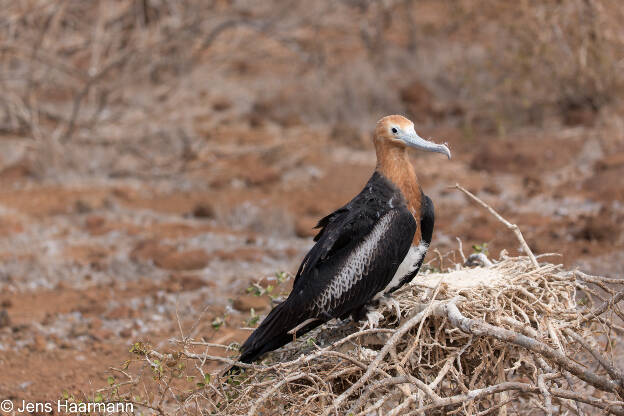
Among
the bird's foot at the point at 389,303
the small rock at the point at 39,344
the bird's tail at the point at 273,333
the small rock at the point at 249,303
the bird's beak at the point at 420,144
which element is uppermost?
the bird's beak at the point at 420,144

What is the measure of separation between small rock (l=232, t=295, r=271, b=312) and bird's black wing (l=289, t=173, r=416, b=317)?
6.68 feet

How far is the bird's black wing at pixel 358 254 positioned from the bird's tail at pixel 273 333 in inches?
2.4

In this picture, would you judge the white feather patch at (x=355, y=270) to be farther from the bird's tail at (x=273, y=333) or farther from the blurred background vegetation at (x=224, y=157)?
the blurred background vegetation at (x=224, y=157)

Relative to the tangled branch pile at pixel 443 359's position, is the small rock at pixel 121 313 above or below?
below

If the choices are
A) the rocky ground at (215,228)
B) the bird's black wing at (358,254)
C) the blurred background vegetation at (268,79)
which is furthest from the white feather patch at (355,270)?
the blurred background vegetation at (268,79)

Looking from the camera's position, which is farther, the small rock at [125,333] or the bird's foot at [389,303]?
the small rock at [125,333]

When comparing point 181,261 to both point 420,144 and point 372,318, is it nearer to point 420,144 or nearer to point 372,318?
point 372,318

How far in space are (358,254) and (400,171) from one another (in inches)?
15.6

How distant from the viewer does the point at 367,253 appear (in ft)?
10.6

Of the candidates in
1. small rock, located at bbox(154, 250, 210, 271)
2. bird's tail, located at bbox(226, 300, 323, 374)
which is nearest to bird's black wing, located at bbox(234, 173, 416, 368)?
bird's tail, located at bbox(226, 300, 323, 374)

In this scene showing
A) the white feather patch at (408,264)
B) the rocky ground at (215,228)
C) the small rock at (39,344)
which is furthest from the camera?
the rocky ground at (215,228)

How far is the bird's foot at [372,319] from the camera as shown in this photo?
3193 millimetres

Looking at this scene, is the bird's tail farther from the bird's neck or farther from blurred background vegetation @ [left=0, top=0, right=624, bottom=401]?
blurred background vegetation @ [left=0, top=0, right=624, bottom=401]

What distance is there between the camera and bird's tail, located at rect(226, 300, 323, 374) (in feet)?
10.5
